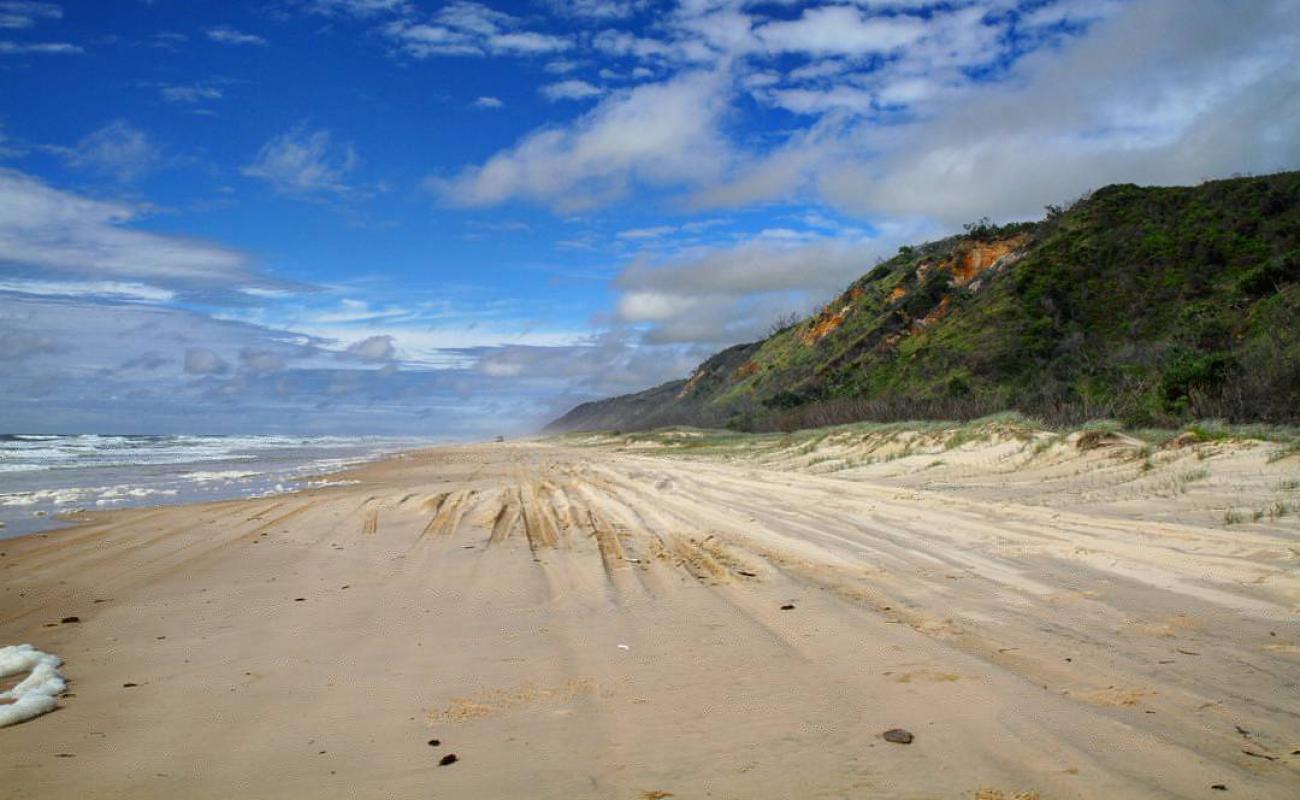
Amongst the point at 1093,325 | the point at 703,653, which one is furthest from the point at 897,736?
the point at 1093,325

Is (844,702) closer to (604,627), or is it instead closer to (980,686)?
(980,686)

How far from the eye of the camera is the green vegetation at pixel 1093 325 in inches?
651

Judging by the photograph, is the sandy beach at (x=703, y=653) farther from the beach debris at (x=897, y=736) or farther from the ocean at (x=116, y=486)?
the ocean at (x=116, y=486)

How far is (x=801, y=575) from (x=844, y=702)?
9.37ft

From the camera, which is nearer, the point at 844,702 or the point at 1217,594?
the point at 844,702

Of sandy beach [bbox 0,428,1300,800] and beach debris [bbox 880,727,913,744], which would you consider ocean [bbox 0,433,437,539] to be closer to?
sandy beach [bbox 0,428,1300,800]

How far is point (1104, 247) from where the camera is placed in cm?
3731

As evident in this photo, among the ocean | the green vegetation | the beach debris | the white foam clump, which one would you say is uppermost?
the green vegetation

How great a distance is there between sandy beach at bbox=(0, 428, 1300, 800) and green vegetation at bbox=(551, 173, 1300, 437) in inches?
214

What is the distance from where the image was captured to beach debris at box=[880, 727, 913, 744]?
2.92 m

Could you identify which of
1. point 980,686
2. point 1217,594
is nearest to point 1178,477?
point 1217,594

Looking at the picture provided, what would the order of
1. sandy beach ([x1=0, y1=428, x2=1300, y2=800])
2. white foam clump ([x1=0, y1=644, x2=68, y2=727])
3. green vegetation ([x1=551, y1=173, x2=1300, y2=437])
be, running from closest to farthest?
sandy beach ([x1=0, y1=428, x2=1300, y2=800]), white foam clump ([x1=0, y1=644, x2=68, y2=727]), green vegetation ([x1=551, y1=173, x2=1300, y2=437])

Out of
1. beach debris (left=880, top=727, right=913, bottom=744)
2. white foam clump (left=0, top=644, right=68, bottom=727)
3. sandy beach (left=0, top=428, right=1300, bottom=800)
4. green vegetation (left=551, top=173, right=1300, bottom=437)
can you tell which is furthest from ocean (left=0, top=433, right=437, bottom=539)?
green vegetation (left=551, top=173, right=1300, bottom=437)

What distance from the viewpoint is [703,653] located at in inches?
164
